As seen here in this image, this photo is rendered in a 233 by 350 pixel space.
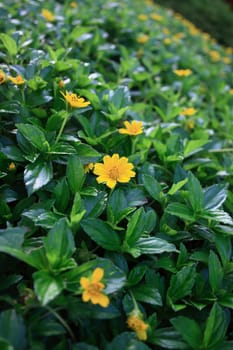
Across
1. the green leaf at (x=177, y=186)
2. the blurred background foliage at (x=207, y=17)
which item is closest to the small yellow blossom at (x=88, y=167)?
the green leaf at (x=177, y=186)

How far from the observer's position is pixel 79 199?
0.96 meters

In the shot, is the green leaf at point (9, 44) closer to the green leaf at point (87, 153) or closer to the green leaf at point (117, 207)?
the green leaf at point (87, 153)

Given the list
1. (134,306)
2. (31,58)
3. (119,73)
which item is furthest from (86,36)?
(134,306)

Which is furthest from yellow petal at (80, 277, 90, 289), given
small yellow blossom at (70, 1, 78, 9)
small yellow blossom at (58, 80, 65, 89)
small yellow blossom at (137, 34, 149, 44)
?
small yellow blossom at (70, 1, 78, 9)

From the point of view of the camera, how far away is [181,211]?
42.7 inches

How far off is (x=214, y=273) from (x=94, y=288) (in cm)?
35

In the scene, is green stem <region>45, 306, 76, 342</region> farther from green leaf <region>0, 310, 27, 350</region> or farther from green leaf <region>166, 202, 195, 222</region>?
green leaf <region>166, 202, 195, 222</region>

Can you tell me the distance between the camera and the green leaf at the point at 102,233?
3.14 feet

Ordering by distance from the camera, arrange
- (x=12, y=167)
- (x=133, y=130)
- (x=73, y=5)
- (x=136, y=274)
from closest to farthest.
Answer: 1. (x=136, y=274)
2. (x=12, y=167)
3. (x=133, y=130)
4. (x=73, y=5)

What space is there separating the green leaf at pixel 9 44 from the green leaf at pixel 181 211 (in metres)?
0.76

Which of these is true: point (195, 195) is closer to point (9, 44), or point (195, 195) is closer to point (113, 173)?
point (113, 173)

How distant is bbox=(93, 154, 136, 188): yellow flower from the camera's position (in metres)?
1.03

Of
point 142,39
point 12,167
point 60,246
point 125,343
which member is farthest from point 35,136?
point 142,39

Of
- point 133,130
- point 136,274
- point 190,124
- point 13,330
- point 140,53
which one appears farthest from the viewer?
point 140,53
